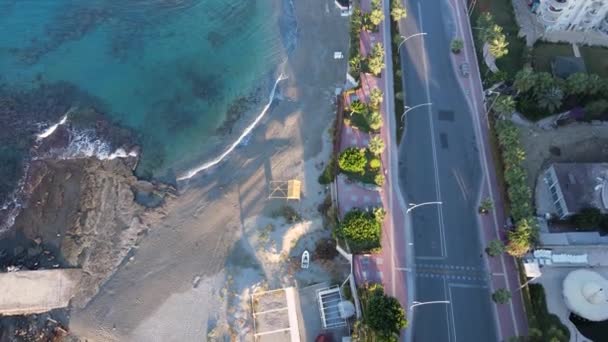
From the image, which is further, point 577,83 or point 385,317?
point 577,83

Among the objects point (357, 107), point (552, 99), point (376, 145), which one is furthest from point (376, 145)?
point (552, 99)

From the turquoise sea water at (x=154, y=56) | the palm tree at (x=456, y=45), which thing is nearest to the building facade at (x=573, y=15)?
the palm tree at (x=456, y=45)

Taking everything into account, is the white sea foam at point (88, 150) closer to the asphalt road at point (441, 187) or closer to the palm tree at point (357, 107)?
the palm tree at point (357, 107)

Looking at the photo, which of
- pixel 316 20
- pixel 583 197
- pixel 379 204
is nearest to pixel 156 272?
pixel 379 204

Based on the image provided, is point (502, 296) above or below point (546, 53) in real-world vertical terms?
below

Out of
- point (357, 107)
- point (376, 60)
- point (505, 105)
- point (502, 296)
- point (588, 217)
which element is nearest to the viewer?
point (502, 296)

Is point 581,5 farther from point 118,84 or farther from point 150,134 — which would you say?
point 118,84

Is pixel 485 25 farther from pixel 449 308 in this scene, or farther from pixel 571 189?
pixel 449 308
